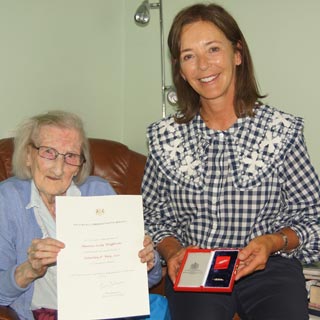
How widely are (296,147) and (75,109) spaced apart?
60.0 inches

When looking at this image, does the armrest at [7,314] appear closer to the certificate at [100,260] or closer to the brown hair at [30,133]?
the certificate at [100,260]

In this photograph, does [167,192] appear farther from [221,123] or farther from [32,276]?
[32,276]

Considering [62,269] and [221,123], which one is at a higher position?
[221,123]

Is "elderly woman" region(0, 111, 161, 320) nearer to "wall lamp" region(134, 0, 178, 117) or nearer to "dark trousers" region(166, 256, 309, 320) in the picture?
"dark trousers" region(166, 256, 309, 320)

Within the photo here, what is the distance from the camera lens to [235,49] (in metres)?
1.84

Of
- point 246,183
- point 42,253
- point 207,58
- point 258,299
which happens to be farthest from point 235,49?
point 42,253

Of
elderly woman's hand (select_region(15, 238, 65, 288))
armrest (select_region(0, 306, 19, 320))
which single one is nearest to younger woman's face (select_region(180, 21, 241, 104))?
elderly woman's hand (select_region(15, 238, 65, 288))

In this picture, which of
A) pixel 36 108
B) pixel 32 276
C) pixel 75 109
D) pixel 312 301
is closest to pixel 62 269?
pixel 32 276

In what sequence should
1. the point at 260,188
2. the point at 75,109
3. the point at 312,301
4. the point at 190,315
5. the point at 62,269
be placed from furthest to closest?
the point at 75,109 < the point at 312,301 < the point at 260,188 < the point at 190,315 < the point at 62,269

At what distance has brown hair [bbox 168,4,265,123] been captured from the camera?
178cm

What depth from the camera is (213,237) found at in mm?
1764

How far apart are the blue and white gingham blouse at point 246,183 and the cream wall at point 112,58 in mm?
814

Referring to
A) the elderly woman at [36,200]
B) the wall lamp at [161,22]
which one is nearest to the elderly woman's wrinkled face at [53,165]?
the elderly woman at [36,200]

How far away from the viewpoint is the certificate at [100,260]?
1417mm
